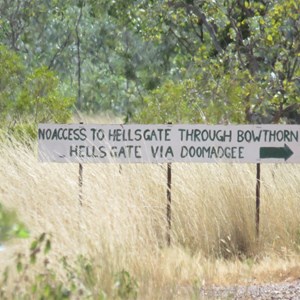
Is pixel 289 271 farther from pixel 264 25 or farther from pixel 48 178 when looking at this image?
pixel 264 25

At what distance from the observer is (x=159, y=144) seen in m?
11.7

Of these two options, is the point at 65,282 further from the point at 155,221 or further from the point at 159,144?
the point at 159,144

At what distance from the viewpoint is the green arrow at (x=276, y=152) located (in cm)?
1194

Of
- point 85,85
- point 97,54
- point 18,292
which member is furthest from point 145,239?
point 85,85

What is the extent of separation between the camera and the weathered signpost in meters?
11.6

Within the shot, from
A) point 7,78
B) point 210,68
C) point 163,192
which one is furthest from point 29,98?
point 163,192

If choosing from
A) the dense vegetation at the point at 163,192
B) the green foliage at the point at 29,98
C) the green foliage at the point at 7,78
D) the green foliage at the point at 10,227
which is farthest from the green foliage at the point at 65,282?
the green foliage at the point at 7,78

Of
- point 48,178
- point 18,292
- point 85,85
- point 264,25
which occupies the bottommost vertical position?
point 18,292

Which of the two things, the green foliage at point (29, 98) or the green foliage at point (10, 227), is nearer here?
the green foliage at point (10, 227)

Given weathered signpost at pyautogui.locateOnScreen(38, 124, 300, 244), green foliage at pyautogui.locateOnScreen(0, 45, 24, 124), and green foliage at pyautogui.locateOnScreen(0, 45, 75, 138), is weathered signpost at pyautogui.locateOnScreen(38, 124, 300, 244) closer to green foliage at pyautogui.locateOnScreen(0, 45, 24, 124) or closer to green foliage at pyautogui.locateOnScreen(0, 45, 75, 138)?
green foliage at pyautogui.locateOnScreen(0, 45, 75, 138)

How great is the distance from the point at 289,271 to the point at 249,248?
1.36 m

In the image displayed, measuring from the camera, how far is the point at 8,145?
13.8 m

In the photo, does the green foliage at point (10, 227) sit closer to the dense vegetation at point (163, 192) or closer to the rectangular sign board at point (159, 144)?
the dense vegetation at point (163, 192)

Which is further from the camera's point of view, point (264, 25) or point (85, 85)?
point (85, 85)
